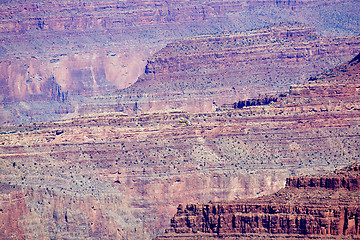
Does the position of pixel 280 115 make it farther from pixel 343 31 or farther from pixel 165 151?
pixel 343 31

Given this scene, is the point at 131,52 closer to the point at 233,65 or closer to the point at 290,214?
the point at 233,65

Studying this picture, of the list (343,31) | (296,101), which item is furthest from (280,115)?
(343,31)

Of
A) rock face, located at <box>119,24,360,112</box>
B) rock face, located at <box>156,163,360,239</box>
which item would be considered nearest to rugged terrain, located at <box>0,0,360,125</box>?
rock face, located at <box>119,24,360,112</box>

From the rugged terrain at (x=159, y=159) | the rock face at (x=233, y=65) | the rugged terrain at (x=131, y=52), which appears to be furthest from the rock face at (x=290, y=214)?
the rock face at (x=233, y=65)

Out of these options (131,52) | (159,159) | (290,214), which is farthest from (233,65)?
(290,214)

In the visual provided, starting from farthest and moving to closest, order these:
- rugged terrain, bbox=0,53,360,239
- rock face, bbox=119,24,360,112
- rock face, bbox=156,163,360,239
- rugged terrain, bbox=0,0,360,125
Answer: rugged terrain, bbox=0,0,360,125 → rock face, bbox=119,24,360,112 → rugged terrain, bbox=0,53,360,239 → rock face, bbox=156,163,360,239

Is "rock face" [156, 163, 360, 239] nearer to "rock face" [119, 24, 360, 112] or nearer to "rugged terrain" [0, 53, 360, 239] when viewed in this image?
"rugged terrain" [0, 53, 360, 239]
